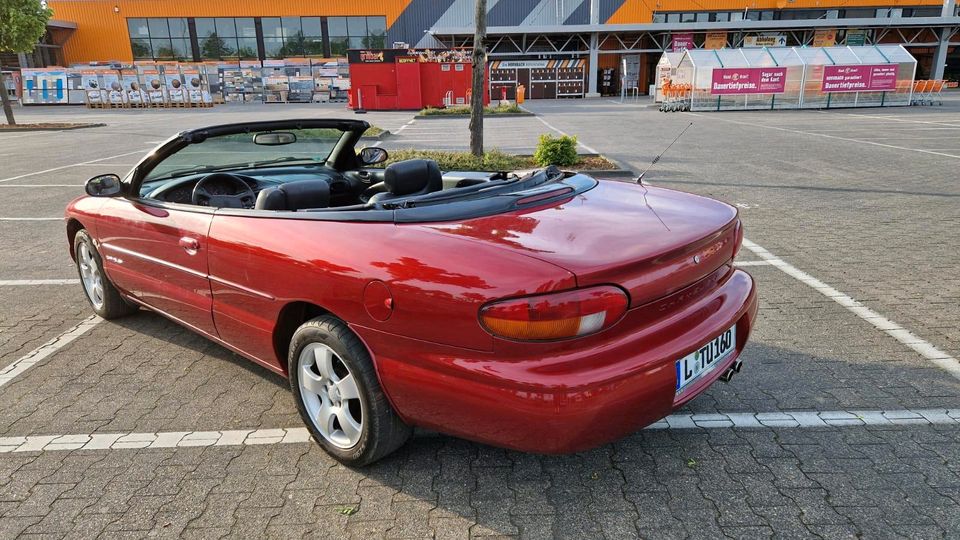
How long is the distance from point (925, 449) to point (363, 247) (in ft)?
8.43

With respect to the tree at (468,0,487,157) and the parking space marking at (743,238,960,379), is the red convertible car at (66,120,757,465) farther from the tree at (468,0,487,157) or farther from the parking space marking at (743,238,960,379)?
the tree at (468,0,487,157)

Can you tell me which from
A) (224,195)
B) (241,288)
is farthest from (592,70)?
(241,288)

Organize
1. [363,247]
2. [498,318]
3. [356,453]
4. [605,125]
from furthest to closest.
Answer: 1. [605,125]
2. [356,453]
3. [363,247]
4. [498,318]

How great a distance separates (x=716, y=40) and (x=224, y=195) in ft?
158

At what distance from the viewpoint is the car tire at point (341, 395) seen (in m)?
2.45

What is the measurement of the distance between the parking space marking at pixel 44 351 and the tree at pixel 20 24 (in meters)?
23.2

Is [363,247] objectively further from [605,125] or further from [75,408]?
[605,125]

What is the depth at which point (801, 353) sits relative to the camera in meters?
3.66

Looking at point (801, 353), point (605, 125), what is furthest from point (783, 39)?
point (801, 353)

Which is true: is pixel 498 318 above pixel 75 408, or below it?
above

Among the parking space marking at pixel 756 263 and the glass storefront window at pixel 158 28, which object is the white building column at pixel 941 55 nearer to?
the parking space marking at pixel 756 263

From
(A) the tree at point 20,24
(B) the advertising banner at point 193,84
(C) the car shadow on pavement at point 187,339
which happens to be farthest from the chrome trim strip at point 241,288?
(B) the advertising banner at point 193,84

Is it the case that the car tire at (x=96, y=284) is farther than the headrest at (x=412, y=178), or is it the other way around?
the car tire at (x=96, y=284)

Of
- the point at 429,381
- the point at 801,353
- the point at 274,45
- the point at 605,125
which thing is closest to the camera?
the point at 429,381
